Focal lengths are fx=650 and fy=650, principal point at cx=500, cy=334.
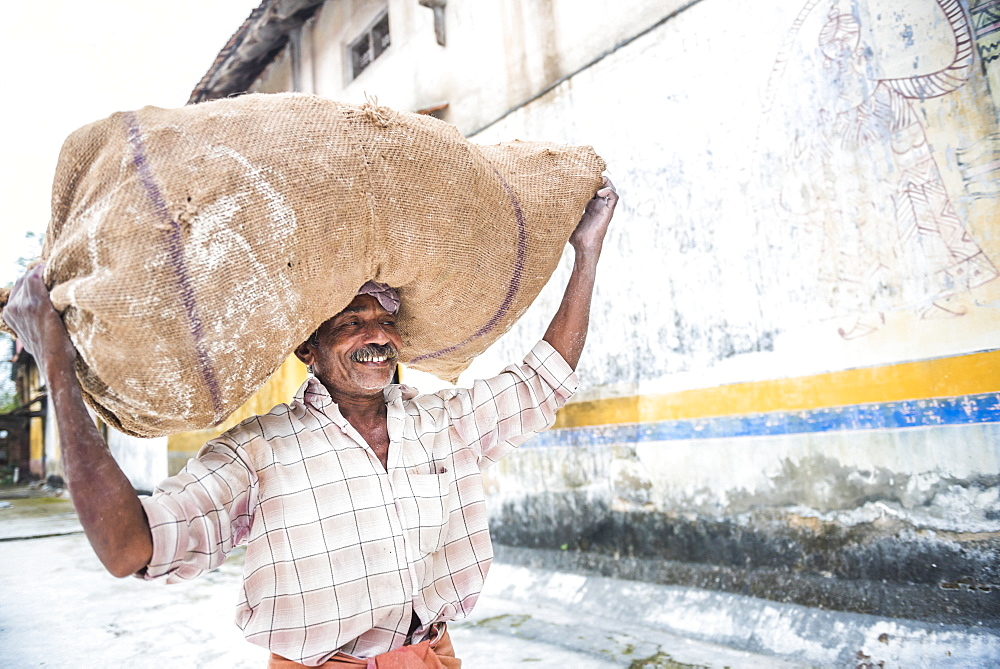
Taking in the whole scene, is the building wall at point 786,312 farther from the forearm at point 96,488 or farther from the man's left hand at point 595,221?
the forearm at point 96,488

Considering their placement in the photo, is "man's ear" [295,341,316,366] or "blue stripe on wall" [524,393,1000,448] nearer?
"man's ear" [295,341,316,366]

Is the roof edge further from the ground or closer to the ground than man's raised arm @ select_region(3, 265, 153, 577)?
further from the ground

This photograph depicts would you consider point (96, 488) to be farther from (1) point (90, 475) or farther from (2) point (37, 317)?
(2) point (37, 317)

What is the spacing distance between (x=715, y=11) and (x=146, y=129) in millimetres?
3431

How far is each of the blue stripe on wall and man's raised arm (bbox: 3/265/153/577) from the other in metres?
2.97

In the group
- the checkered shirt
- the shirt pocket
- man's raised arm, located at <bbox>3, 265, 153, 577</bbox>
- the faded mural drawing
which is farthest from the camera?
the faded mural drawing

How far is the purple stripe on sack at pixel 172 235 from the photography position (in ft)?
3.80

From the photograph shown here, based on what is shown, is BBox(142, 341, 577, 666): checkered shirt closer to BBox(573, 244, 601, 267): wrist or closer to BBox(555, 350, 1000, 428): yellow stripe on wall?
BBox(573, 244, 601, 267): wrist

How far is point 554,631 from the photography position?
11.6 feet

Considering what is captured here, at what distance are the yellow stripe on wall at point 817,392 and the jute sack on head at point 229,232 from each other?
2.29 meters

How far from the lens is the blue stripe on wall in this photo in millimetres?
2707

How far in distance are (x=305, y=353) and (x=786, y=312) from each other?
258 cm

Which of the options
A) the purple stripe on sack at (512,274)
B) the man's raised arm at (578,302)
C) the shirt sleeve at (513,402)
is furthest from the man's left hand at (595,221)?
the shirt sleeve at (513,402)


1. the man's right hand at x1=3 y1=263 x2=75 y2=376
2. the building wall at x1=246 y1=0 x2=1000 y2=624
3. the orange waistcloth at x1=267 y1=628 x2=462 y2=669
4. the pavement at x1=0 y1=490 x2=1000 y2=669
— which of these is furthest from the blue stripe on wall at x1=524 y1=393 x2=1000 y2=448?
the man's right hand at x1=3 y1=263 x2=75 y2=376
